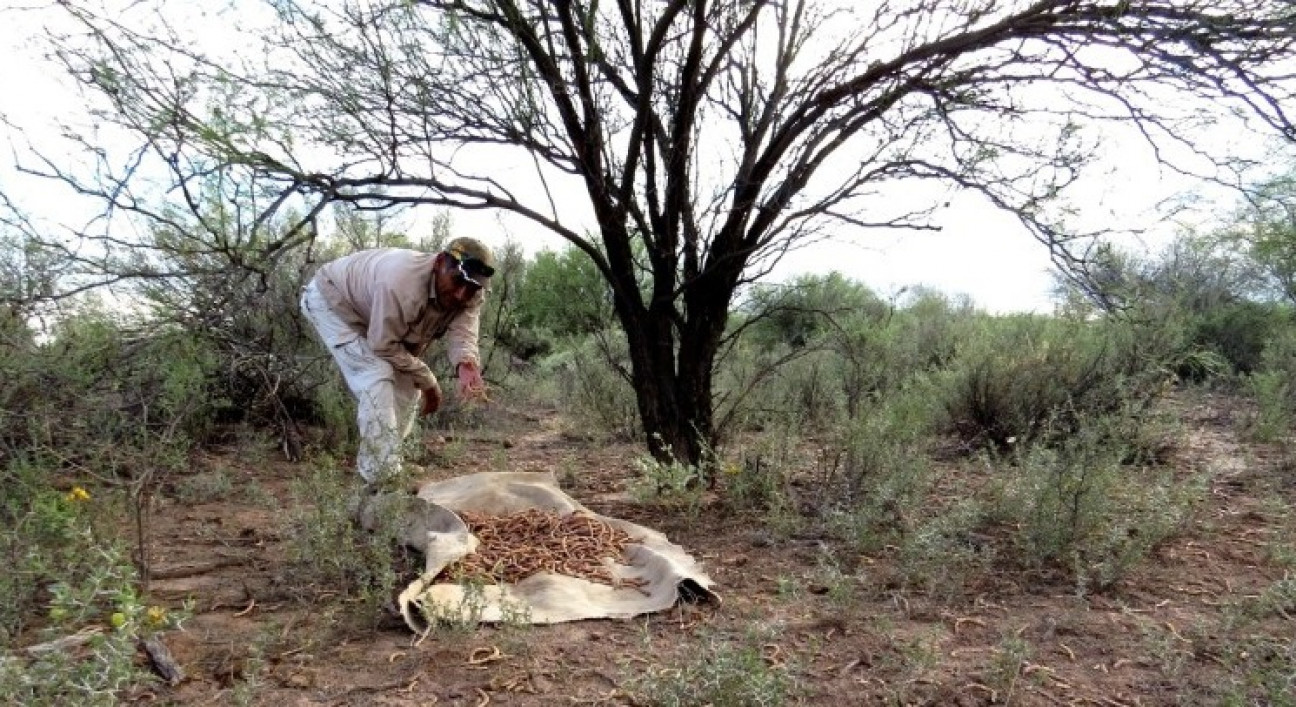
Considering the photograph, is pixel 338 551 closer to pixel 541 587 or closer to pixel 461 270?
pixel 541 587

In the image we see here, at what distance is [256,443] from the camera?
226 inches

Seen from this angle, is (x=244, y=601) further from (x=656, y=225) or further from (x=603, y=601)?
(x=656, y=225)

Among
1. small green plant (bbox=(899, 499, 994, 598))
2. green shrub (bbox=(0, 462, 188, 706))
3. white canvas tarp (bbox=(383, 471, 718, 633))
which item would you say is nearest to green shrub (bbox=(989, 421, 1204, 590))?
small green plant (bbox=(899, 499, 994, 598))

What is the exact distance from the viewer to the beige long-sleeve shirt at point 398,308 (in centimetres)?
428

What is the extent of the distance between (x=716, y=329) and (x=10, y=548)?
3.41 m

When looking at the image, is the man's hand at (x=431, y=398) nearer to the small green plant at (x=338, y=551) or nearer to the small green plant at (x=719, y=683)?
the small green plant at (x=338, y=551)

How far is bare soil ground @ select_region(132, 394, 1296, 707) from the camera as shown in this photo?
246 centimetres

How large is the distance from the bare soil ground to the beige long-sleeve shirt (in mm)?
1111

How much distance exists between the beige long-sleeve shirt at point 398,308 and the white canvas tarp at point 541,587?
0.86 m

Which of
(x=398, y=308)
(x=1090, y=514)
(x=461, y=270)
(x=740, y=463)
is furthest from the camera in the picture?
(x=740, y=463)

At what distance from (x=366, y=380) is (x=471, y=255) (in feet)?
2.90

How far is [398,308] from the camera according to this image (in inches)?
170

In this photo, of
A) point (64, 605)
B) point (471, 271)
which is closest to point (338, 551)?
point (64, 605)

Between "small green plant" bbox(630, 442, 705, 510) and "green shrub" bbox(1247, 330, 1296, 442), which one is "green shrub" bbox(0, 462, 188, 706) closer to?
"small green plant" bbox(630, 442, 705, 510)
